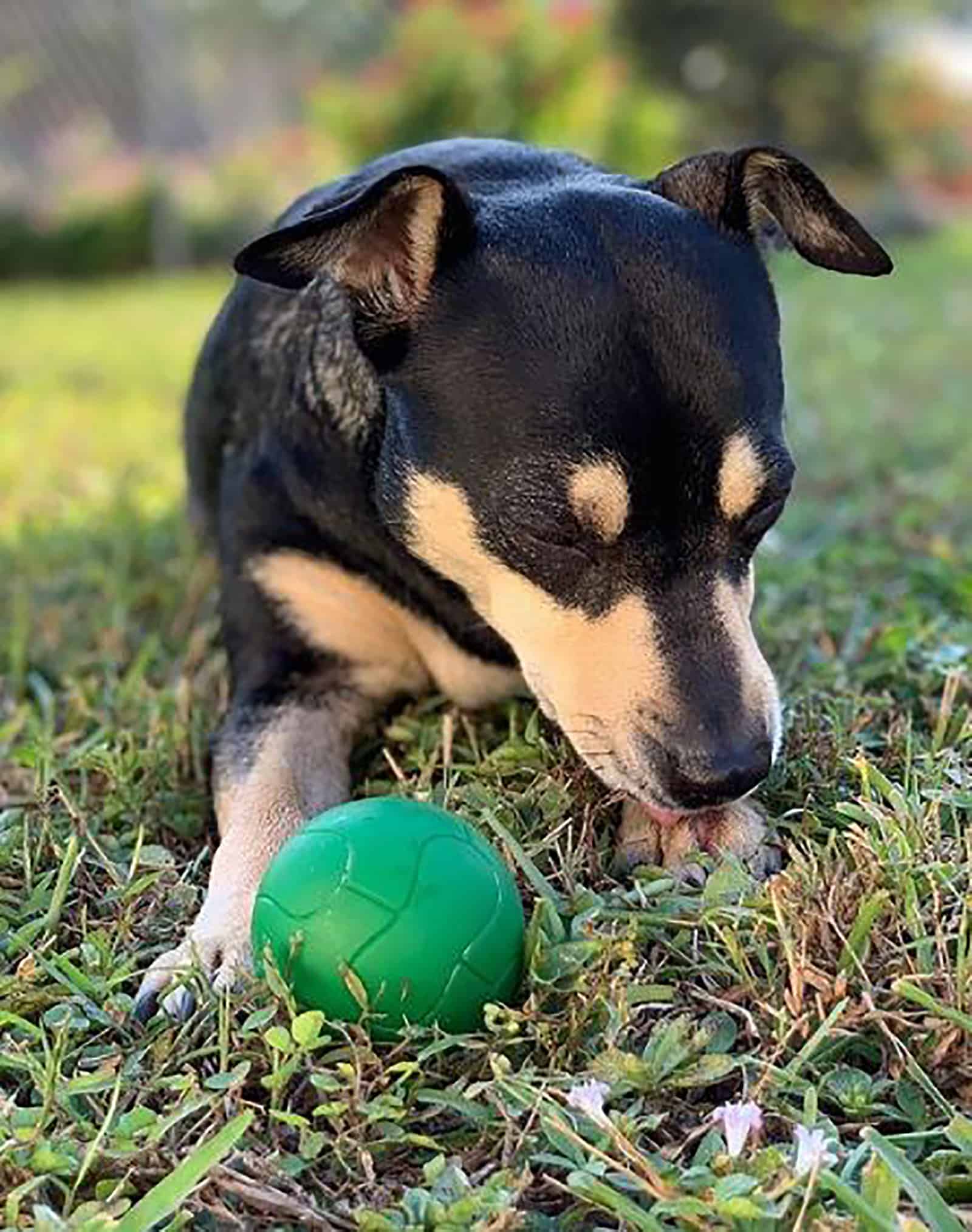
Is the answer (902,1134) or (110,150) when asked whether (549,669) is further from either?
(110,150)

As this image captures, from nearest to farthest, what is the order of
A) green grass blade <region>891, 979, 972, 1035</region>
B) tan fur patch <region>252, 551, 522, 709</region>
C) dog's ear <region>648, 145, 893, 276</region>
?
green grass blade <region>891, 979, 972, 1035</region> < dog's ear <region>648, 145, 893, 276</region> < tan fur patch <region>252, 551, 522, 709</region>

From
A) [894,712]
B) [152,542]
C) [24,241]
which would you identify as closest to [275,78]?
[24,241]

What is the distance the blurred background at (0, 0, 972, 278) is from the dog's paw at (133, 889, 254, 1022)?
15490 mm

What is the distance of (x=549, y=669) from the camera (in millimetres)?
2625

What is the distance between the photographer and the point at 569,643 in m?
2.58

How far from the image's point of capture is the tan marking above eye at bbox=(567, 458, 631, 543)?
8.05 feet

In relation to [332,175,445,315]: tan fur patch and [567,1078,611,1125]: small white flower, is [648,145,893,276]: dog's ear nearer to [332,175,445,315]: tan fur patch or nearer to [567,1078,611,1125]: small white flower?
[332,175,445,315]: tan fur patch

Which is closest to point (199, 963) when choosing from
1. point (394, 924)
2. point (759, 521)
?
point (394, 924)

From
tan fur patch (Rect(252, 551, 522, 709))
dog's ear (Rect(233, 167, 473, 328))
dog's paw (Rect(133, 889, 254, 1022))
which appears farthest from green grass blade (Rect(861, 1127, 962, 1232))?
dog's ear (Rect(233, 167, 473, 328))

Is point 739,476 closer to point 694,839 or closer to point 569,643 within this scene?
point 569,643

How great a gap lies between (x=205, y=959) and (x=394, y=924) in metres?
0.47

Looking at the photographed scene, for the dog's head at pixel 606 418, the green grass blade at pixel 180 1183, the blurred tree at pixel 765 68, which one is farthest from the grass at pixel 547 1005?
the blurred tree at pixel 765 68

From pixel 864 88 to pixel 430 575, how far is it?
22293 millimetres

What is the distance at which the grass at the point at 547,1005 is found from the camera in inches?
72.2
